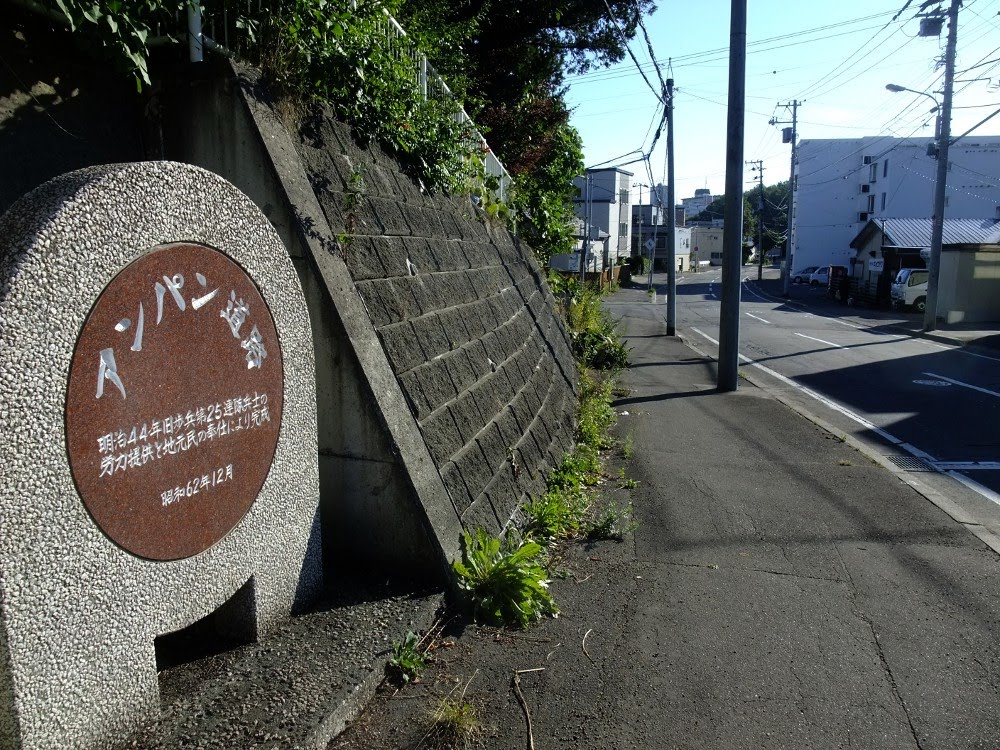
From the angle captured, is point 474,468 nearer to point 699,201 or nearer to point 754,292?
point 754,292

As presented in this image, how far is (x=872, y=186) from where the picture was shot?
65188mm

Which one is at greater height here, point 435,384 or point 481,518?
point 435,384

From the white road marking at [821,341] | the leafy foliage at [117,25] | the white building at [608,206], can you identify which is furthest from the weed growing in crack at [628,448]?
the white building at [608,206]

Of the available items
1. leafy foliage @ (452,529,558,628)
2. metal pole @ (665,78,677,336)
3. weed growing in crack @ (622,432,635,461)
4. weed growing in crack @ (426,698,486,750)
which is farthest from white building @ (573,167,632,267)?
weed growing in crack @ (426,698,486,750)

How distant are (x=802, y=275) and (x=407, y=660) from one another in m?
73.0

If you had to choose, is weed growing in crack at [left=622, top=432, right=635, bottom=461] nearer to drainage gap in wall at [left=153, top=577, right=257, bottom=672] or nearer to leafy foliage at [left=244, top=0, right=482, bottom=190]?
leafy foliage at [left=244, top=0, right=482, bottom=190]

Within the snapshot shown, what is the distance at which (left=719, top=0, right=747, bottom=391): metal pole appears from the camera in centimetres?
1236

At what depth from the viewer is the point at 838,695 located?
345cm

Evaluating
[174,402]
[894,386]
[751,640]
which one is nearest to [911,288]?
[894,386]

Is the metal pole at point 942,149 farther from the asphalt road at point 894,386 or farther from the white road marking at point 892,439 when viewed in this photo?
the white road marking at point 892,439

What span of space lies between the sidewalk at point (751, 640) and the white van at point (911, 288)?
33136 mm

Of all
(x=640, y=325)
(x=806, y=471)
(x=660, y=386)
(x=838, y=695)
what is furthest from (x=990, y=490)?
(x=640, y=325)

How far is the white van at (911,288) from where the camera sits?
35.6 m

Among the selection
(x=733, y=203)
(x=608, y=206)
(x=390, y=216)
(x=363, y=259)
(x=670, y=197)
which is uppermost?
(x=608, y=206)
